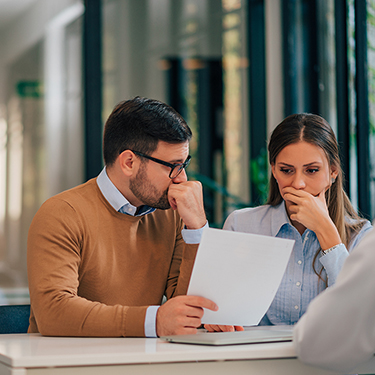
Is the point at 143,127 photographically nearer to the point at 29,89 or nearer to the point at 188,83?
the point at 29,89

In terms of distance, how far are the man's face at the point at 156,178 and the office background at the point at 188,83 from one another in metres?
1.38

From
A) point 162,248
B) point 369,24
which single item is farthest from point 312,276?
point 369,24

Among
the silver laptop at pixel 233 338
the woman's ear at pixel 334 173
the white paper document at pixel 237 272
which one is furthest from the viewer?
the woman's ear at pixel 334 173

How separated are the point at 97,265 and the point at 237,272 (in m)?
0.49

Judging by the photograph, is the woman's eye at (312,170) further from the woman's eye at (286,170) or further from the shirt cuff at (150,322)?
the shirt cuff at (150,322)

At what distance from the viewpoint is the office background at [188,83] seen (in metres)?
2.71

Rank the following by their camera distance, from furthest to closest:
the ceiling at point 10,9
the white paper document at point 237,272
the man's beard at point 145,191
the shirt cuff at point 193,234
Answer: the ceiling at point 10,9, the man's beard at point 145,191, the shirt cuff at point 193,234, the white paper document at point 237,272

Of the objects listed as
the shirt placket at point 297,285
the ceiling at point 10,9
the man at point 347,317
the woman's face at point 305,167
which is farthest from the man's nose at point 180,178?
the ceiling at point 10,9

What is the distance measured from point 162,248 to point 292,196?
1.50ft

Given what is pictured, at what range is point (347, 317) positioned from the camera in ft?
2.66

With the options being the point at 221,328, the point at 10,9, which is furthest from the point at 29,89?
the point at 221,328

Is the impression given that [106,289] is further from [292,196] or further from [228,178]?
[228,178]

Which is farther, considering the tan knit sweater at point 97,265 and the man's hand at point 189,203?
the man's hand at point 189,203

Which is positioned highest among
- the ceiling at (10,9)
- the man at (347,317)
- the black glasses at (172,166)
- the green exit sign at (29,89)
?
the ceiling at (10,9)
